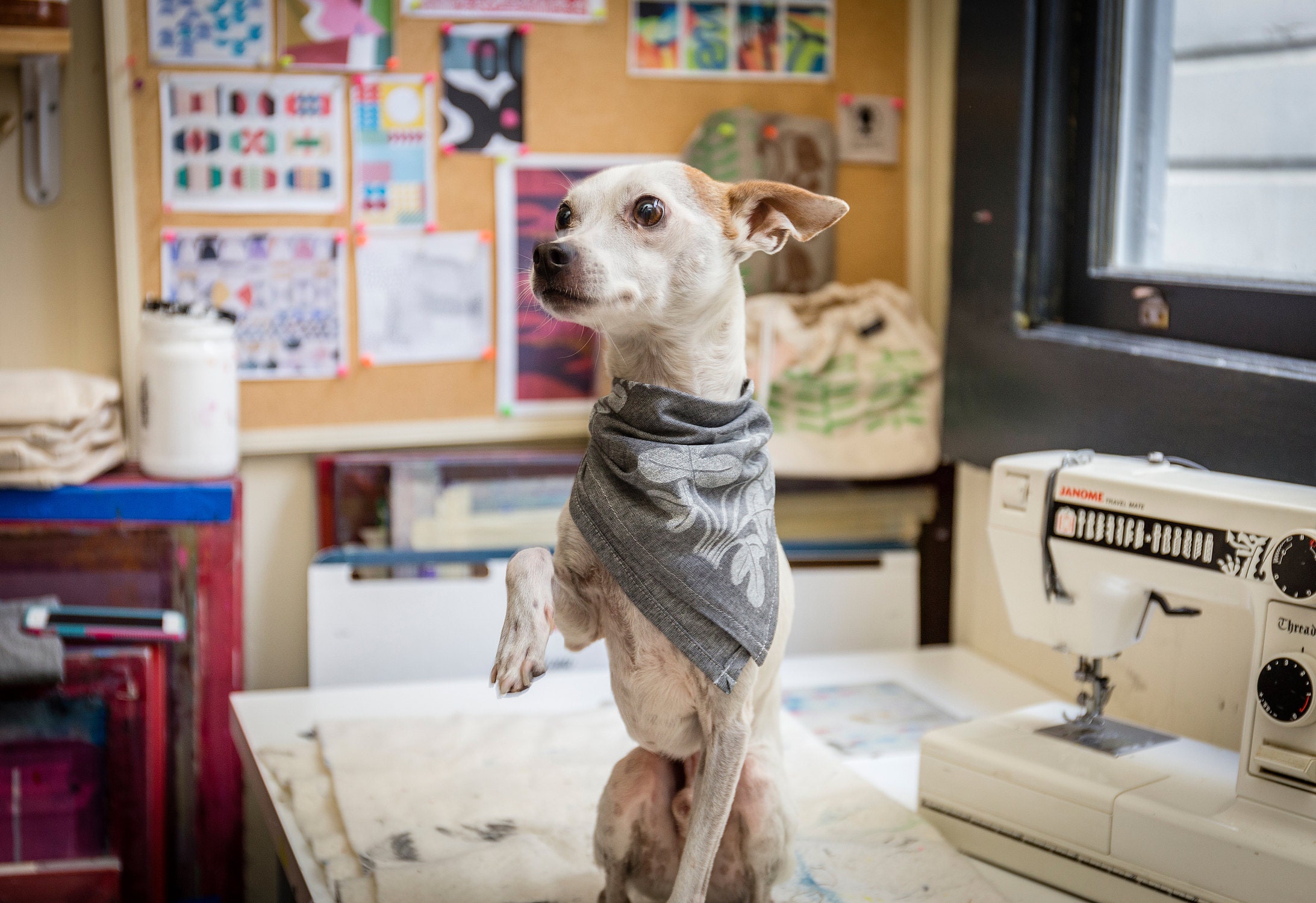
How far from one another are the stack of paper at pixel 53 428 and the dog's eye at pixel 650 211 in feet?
3.46

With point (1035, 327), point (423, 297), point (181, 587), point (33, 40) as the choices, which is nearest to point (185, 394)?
point (181, 587)

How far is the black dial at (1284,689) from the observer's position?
108cm

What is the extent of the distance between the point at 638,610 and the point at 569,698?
0.77 m

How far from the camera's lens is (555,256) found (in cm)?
98


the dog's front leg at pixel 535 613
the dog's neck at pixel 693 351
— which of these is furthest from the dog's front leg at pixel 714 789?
the dog's neck at pixel 693 351

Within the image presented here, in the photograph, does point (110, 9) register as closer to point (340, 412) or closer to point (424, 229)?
point (424, 229)

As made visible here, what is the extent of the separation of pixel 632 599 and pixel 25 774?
3.55ft

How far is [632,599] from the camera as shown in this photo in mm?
1028

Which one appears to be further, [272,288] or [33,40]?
[272,288]

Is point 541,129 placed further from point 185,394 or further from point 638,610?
point 638,610

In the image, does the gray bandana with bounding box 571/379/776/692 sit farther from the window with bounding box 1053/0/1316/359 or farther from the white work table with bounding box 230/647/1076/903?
the window with bounding box 1053/0/1316/359

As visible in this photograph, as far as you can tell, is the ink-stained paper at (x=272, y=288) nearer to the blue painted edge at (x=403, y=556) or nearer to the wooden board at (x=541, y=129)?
the wooden board at (x=541, y=129)

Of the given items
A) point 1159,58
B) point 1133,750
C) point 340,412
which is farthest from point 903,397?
point 340,412

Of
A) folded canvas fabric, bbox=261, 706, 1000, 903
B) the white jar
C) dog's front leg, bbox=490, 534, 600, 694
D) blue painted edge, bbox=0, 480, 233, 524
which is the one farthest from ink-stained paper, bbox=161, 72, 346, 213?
dog's front leg, bbox=490, 534, 600, 694
